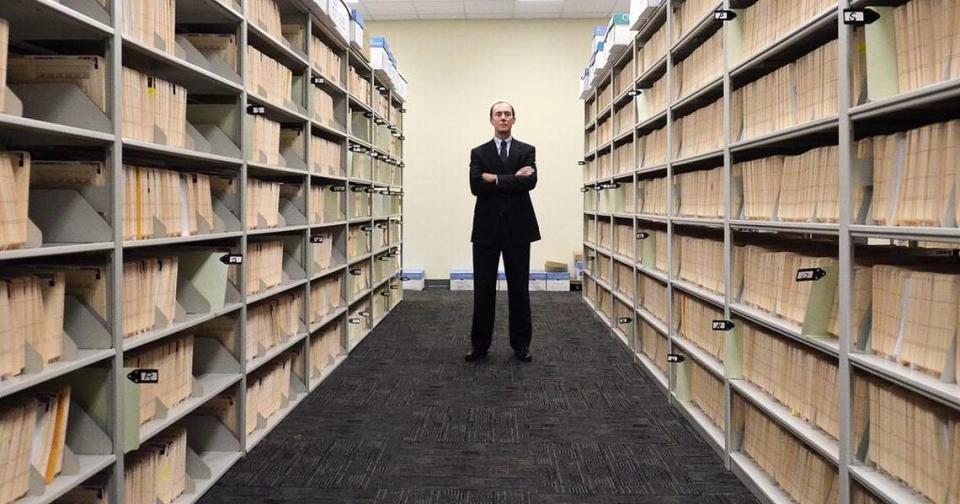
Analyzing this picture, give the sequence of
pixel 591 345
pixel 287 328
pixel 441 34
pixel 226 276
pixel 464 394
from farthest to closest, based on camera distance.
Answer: pixel 441 34 → pixel 591 345 → pixel 464 394 → pixel 287 328 → pixel 226 276

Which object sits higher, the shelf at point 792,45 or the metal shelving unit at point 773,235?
the shelf at point 792,45

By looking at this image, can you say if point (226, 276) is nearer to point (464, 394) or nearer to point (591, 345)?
point (464, 394)

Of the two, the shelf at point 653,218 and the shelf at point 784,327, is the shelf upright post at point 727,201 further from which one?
the shelf at point 653,218

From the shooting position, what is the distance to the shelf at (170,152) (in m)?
1.80

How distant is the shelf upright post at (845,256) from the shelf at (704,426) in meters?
0.89

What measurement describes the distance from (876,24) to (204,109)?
2.17 metres

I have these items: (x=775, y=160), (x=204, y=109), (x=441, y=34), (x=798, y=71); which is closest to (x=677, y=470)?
(x=775, y=160)

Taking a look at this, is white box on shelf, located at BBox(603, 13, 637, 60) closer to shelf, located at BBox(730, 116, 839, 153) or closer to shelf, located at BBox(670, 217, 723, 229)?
shelf, located at BBox(670, 217, 723, 229)

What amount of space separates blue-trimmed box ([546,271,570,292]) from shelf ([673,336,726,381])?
4282 mm

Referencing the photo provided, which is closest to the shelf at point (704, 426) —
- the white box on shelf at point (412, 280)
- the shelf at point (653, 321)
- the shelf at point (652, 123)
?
the shelf at point (653, 321)

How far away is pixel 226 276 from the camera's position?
2.31m

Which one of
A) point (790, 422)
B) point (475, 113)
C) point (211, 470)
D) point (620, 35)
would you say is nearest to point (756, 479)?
point (790, 422)

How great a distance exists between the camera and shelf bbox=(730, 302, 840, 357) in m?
1.74

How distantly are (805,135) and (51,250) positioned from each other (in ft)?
6.39
